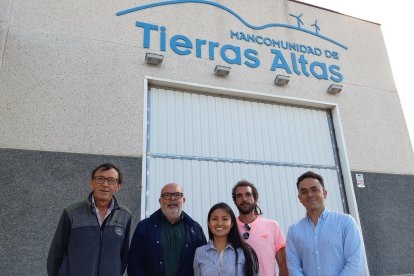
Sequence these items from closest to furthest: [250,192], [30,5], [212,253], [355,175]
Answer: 1. [212,253]
2. [250,192]
3. [30,5]
4. [355,175]

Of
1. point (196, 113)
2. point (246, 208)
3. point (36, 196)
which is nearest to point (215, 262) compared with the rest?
→ point (246, 208)

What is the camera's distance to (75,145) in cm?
441

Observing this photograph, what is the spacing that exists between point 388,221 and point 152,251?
4.69 metres

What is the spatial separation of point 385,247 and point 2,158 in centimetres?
575

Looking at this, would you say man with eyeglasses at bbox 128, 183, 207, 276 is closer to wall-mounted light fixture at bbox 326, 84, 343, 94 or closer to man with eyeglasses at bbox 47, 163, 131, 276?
man with eyeglasses at bbox 47, 163, 131, 276

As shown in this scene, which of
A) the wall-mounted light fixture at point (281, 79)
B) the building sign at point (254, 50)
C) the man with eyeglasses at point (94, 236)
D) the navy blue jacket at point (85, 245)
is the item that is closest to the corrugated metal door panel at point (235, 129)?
the wall-mounted light fixture at point (281, 79)

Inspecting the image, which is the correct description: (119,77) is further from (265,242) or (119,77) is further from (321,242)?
(321,242)

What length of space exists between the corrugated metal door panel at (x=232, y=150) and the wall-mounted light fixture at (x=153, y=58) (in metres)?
0.41

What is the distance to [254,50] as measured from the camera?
6070 mm

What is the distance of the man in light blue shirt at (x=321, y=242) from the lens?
2521 mm

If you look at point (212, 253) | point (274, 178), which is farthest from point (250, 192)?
point (274, 178)

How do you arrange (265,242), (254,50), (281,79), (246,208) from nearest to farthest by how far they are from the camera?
(265,242), (246,208), (281,79), (254,50)

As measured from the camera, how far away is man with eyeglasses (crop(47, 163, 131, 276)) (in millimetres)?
2338

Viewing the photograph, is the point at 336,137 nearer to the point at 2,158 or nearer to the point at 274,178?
the point at 274,178
